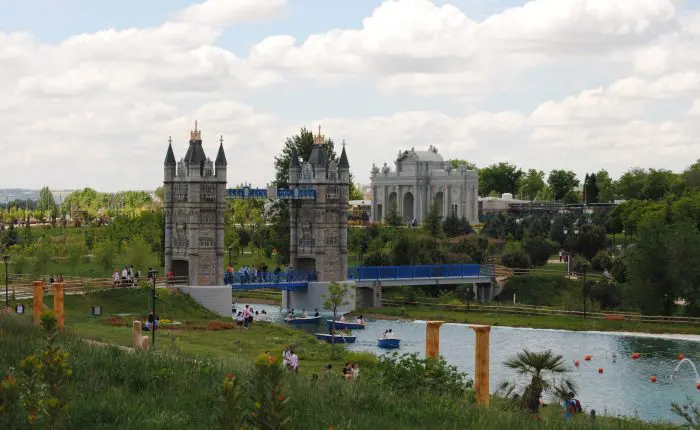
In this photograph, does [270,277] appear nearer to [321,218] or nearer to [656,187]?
[321,218]

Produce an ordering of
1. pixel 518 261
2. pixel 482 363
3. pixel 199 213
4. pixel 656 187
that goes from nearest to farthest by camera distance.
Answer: pixel 482 363 → pixel 199 213 → pixel 518 261 → pixel 656 187

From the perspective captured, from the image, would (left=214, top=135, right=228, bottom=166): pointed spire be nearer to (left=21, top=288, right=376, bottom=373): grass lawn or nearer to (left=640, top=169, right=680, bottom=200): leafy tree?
(left=21, top=288, right=376, bottom=373): grass lawn

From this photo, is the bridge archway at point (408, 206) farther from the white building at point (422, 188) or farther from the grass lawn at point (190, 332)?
the grass lawn at point (190, 332)

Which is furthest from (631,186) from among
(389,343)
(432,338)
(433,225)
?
(432,338)

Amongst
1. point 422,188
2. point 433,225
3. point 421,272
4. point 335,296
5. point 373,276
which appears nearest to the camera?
point 335,296

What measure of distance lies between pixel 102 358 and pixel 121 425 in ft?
22.8

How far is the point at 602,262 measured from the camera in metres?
88.0

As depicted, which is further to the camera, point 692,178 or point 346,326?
point 692,178

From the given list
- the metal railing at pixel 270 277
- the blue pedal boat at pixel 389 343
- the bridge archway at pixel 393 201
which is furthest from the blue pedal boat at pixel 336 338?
the bridge archway at pixel 393 201

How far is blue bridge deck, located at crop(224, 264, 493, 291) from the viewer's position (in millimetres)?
67938

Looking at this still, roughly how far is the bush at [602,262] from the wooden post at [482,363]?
202 feet

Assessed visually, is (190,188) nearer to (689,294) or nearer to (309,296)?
(309,296)

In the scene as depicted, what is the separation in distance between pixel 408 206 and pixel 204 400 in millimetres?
126235

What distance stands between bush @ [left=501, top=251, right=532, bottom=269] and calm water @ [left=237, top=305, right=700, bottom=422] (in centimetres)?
2146
